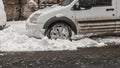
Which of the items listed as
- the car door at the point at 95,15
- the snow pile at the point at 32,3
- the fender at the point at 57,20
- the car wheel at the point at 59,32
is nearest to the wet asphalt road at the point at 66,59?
the car door at the point at 95,15

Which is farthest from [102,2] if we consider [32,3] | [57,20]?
[32,3]

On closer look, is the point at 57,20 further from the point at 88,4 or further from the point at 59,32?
the point at 88,4

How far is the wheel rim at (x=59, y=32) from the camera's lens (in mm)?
13945

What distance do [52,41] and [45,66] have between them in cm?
328

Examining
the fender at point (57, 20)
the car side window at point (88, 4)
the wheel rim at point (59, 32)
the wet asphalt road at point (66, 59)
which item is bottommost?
the wet asphalt road at point (66, 59)

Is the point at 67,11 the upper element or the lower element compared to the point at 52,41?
upper

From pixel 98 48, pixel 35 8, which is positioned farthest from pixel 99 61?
pixel 35 8

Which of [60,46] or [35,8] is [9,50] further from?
[35,8]

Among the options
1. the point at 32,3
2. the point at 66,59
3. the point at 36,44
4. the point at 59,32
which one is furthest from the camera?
the point at 32,3

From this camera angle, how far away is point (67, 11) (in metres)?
14.1

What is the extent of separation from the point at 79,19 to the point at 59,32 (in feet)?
2.70

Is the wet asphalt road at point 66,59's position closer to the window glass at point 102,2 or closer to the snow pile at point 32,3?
the window glass at point 102,2

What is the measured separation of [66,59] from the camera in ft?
36.9

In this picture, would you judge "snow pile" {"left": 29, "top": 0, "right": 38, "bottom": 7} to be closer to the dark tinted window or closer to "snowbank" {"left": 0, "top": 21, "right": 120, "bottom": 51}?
"snowbank" {"left": 0, "top": 21, "right": 120, "bottom": 51}
